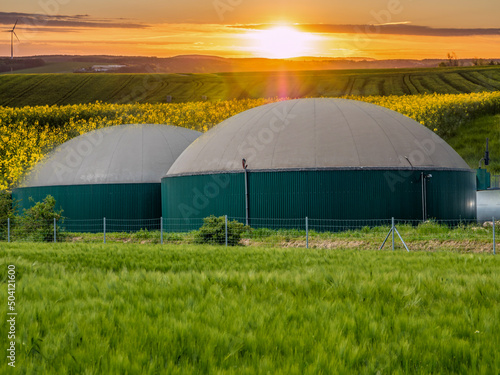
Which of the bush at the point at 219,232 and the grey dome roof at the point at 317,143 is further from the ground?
the grey dome roof at the point at 317,143

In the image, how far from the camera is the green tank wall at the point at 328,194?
32438 mm

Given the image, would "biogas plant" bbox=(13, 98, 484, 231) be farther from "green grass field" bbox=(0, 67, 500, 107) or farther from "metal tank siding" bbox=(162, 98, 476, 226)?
"green grass field" bbox=(0, 67, 500, 107)

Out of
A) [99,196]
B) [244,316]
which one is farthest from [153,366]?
[99,196]

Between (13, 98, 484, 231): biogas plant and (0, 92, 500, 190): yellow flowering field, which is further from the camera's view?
(0, 92, 500, 190): yellow flowering field

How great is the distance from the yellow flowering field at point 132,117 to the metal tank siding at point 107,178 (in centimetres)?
1935

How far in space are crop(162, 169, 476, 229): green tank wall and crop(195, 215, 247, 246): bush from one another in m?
4.51

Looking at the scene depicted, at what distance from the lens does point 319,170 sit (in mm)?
32344

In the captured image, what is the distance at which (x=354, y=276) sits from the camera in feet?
41.8

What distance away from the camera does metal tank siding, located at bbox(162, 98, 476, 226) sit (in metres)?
32.5

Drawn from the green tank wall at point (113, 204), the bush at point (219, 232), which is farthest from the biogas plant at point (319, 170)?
the bush at point (219, 232)

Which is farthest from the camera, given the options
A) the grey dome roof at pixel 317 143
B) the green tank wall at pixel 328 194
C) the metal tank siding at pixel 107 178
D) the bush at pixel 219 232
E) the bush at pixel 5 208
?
the metal tank siding at pixel 107 178

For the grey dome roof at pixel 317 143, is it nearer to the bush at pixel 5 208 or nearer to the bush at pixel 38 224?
the bush at pixel 38 224

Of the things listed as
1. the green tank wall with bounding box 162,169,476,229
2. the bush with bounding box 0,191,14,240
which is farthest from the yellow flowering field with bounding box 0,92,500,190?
the green tank wall with bounding box 162,169,476,229

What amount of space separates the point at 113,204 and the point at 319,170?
14964 mm
